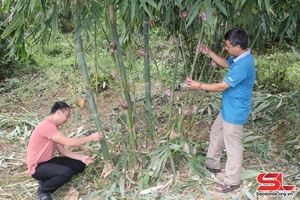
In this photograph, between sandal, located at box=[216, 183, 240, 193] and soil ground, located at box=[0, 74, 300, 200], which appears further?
soil ground, located at box=[0, 74, 300, 200]

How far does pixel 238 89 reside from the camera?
2510mm

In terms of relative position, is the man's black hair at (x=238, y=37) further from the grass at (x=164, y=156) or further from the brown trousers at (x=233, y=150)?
the grass at (x=164, y=156)

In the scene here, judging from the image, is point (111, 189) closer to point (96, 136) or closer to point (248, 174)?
point (96, 136)

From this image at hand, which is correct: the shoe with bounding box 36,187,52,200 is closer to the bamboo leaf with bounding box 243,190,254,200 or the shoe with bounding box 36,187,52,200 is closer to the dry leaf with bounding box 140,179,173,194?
the dry leaf with bounding box 140,179,173,194

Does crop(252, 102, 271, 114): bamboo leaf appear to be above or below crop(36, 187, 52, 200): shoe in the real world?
above

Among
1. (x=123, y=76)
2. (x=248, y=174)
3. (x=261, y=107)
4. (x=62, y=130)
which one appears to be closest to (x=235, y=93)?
(x=248, y=174)

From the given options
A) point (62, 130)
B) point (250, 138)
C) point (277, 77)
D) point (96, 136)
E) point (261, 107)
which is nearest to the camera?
point (96, 136)

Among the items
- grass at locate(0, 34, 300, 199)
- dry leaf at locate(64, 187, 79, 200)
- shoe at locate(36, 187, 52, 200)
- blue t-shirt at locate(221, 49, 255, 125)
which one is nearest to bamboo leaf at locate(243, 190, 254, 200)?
grass at locate(0, 34, 300, 199)

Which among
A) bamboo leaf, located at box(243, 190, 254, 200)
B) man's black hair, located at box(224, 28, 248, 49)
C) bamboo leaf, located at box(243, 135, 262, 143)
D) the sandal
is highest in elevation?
man's black hair, located at box(224, 28, 248, 49)

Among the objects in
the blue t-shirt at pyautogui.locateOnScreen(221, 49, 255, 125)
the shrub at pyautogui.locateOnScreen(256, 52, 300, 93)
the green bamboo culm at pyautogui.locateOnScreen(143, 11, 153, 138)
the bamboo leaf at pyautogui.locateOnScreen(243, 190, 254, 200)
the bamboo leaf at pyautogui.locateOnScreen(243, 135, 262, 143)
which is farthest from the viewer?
the shrub at pyautogui.locateOnScreen(256, 52, 300, 93)

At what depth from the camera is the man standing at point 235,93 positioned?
245cm

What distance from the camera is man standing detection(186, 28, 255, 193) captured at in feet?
8.04

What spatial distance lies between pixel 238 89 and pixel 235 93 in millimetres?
34

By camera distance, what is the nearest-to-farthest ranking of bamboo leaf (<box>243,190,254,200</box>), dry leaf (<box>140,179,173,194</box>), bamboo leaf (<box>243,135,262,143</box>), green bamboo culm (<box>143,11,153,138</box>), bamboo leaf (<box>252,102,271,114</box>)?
bamboo leaf (<box>243,190,254,200</box>), dry leaf (<box>140,179,173,194</box>), green bamboo culm (<box>143,11,153,138</box>), bamboo leaf (<box>243,135,262,143</box>), bamboo leaf (<box>252,102,271,114</box>)
